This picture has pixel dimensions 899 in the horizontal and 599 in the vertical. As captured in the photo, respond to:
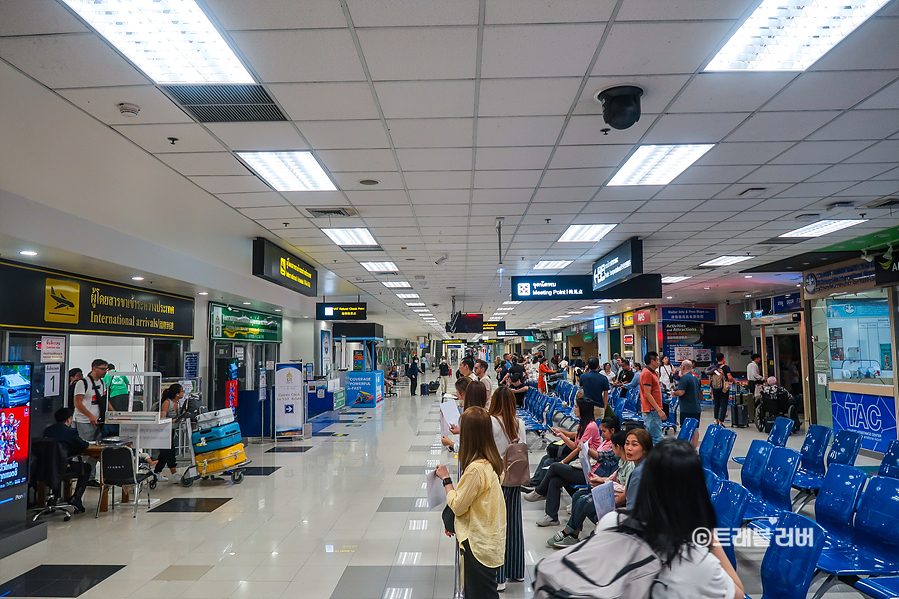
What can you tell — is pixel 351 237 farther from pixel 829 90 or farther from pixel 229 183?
pixel 829 90

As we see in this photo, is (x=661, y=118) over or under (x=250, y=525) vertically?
over

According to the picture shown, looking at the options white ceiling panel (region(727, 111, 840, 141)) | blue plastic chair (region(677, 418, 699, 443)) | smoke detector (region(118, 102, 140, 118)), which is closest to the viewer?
smoke detector (region(118, 102, 140, 118))

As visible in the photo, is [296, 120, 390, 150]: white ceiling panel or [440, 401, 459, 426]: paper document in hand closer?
[296, 120, 390, 150]: white ceiling panel

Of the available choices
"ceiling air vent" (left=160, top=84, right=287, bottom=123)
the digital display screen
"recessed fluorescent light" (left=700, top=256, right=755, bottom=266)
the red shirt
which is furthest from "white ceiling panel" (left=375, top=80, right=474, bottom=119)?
"recessed fluorescent light" (left=700, top=256, right=755, bottom=266)

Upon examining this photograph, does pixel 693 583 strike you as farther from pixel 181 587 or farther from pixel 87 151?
pixel 87 151

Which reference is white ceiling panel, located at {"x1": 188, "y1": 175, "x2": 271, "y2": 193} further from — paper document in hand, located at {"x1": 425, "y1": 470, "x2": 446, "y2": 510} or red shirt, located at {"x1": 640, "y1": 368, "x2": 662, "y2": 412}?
red shirt, located at {"x1": 640, "y1": 368, "x2": 662, "y2": 412}

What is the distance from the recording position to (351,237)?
25.8 ft

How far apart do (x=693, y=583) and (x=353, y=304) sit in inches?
586

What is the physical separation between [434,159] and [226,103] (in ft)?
5.71

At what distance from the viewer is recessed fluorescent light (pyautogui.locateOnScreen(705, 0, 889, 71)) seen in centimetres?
274

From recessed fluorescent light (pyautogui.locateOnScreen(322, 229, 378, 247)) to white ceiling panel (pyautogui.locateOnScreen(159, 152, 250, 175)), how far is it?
2429 mm

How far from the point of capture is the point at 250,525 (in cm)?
561

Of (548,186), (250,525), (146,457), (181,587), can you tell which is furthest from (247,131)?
(146,457)

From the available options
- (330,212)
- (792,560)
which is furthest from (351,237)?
(792,560)
